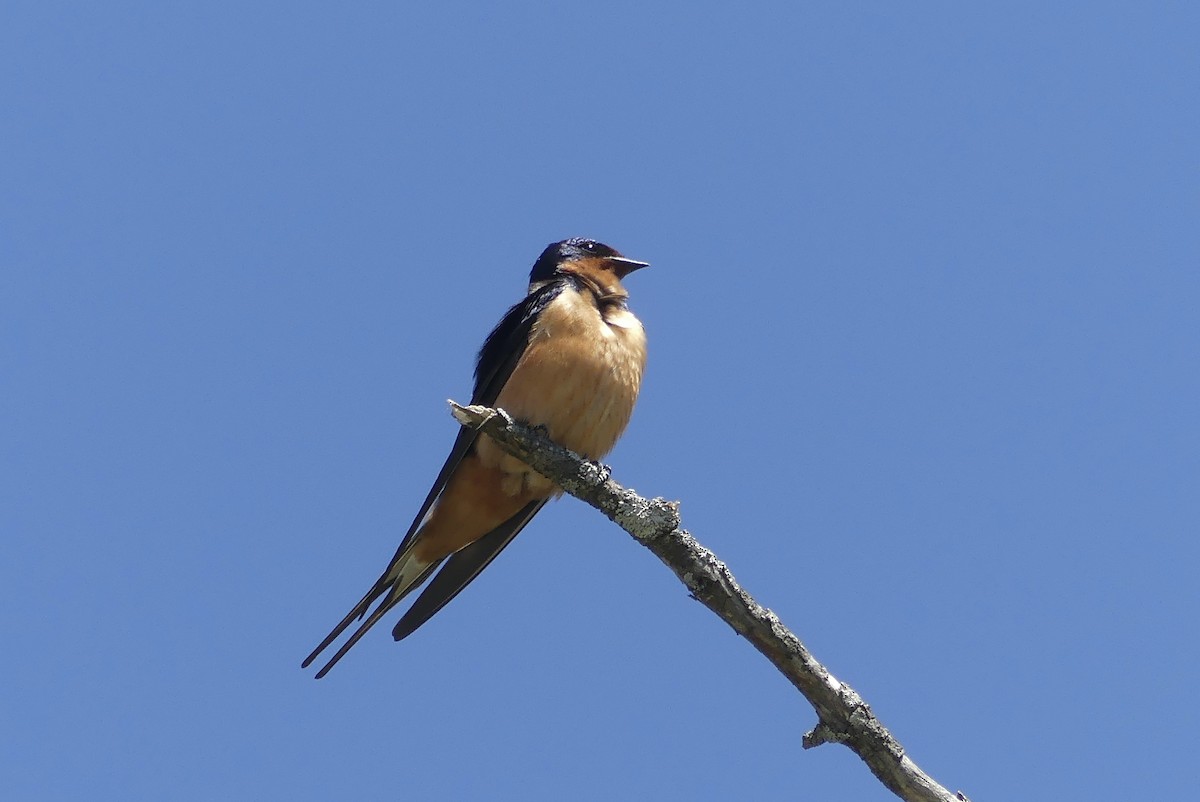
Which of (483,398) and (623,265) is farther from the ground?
(623,265)

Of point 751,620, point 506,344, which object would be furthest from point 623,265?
point 751,620

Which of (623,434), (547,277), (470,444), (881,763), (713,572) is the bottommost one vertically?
(881,763)

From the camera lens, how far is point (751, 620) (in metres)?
4.96

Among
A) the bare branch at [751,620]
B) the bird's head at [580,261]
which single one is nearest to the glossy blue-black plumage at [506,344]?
the bird's head at [580,261]

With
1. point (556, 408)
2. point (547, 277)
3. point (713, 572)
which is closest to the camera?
point (713, 572)

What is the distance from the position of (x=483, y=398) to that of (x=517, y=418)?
588mm

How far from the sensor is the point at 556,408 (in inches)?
268

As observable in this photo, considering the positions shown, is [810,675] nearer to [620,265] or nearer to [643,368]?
[643,368]

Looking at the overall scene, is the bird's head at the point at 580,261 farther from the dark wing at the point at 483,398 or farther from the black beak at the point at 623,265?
the dark wing at the point at 483,398

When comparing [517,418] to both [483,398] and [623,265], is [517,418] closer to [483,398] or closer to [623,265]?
[483,398]

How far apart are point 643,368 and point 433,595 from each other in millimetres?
1912

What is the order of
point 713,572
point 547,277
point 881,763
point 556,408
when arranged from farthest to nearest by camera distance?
point 547,277
point 556,408
point 713,572
point 881,763

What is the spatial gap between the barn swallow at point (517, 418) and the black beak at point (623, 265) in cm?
67

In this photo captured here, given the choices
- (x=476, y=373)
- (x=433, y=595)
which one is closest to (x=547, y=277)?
(x=476, y=373)
